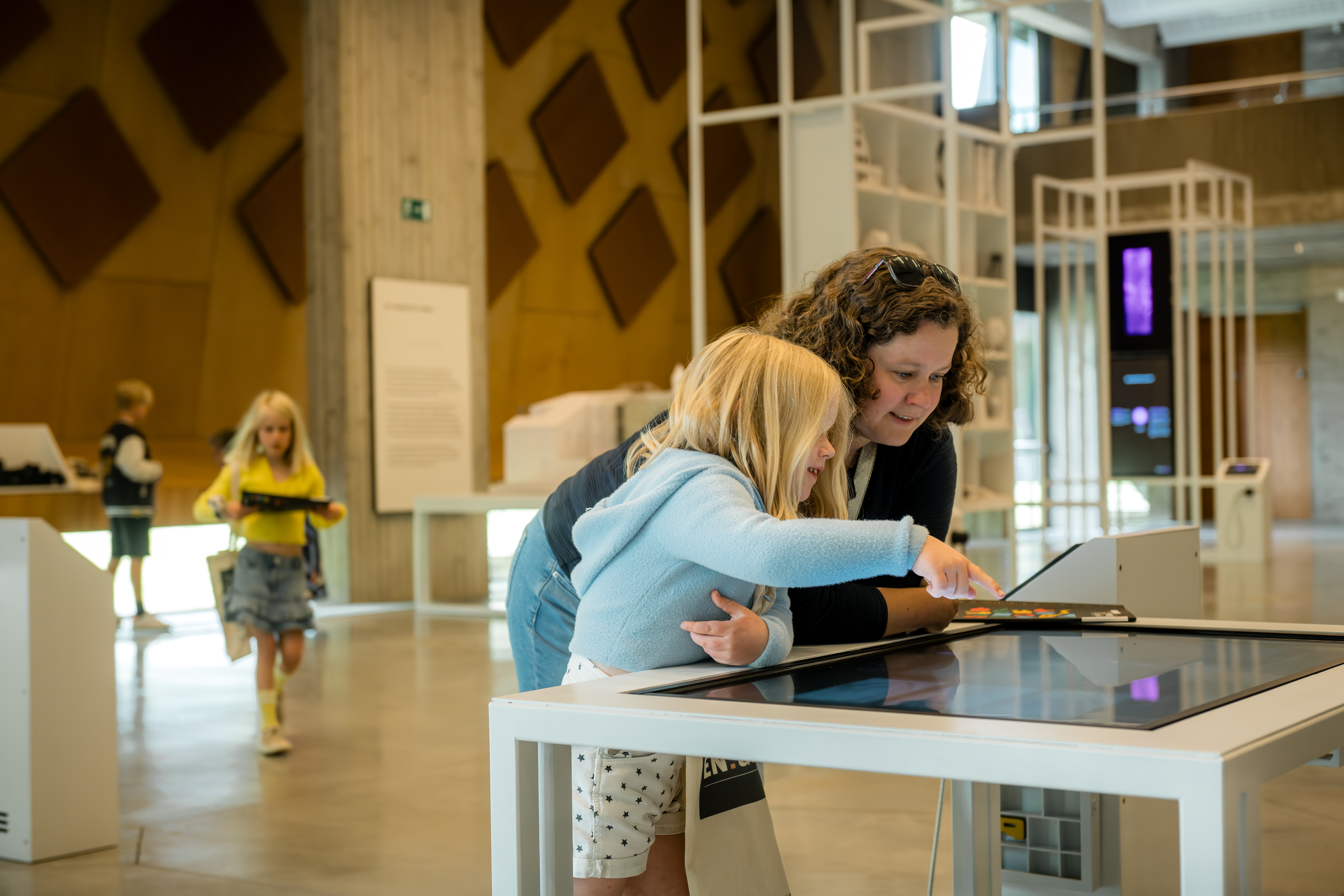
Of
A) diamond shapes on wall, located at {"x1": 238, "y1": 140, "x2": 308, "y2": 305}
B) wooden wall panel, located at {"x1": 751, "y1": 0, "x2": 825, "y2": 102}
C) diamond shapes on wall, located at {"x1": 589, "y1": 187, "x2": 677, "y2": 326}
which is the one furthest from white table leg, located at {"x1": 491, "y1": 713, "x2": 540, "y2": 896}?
wooden wall panel, located at {"x1": 751, "y1": 0, "x2": 825, "y2": 102}

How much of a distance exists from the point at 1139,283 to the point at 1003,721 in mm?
10276

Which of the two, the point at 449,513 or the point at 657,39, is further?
the point at 657,39

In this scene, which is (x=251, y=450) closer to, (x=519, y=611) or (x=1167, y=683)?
(x=519, y=611)

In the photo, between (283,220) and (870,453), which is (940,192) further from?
(870,453)

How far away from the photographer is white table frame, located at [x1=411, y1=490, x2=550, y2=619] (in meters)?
7.75

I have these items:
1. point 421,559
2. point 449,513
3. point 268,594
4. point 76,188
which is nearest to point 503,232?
Result: point 76,188

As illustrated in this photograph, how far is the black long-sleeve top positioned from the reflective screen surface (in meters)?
0.08

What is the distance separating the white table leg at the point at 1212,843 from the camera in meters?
0.91

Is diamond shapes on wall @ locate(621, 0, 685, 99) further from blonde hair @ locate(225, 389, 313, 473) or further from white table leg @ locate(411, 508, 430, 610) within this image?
blonde hair @ locate(225, 389, 313, 473)

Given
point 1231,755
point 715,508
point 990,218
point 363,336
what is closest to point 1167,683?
point 1231,755

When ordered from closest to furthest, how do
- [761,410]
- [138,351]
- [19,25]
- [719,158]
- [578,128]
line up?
[761,410], [19,25], [138,351], [578,128], [719,158]

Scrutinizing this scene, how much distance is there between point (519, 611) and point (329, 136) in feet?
23.4

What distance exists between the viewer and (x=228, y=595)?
4.29m

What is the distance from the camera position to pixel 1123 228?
11094 millimetres
